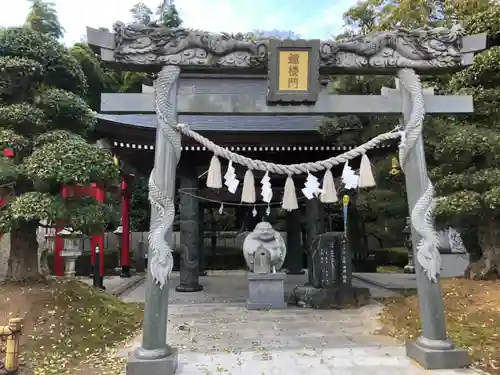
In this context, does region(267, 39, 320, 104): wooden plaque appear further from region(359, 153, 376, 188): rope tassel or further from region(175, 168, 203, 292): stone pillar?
region(175, 168, 203, 292): stone pillar

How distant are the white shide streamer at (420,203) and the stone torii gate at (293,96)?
0.5 inches

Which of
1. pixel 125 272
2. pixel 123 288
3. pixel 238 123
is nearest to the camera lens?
pixel 238 123

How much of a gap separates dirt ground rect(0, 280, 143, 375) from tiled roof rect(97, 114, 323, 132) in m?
4.54

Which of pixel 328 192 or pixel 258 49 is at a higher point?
pixel 258 49

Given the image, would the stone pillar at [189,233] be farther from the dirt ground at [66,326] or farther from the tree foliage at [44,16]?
the tree foliage at [44,16]

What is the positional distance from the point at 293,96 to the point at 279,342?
3775mm

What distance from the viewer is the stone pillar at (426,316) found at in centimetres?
469

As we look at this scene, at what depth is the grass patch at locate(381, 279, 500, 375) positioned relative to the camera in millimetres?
5318

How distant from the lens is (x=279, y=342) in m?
6.20

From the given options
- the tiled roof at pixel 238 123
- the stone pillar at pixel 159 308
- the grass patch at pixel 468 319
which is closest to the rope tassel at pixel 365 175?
the stone pillar at pixel 159 308

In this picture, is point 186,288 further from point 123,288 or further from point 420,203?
point 420,203

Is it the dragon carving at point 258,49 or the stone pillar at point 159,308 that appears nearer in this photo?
the stone pillar at point 159,308

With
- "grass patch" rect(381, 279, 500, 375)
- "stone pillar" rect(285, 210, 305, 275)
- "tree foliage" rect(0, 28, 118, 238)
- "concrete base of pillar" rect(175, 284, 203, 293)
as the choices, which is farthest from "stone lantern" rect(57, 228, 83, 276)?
"grass patch" rect(381, 279, 500, 375)

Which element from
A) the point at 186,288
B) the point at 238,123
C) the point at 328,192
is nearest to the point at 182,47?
the point at 328,192
